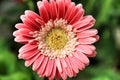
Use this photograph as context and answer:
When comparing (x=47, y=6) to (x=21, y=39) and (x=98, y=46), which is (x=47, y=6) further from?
(x=98, y=46)

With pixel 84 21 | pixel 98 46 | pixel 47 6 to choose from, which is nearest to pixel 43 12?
pixel 47 6

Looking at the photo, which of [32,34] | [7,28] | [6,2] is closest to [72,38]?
[32,34]

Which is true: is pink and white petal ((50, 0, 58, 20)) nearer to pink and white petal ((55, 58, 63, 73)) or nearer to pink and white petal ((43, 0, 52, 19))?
pink and white petal ((43, 0, 52, 19))

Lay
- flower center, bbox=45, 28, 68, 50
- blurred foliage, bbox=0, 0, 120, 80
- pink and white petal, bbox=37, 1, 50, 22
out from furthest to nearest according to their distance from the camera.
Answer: blurred foliage, bbox=0, 0, 120, 80 → flower center, bbox=45, 28, 68, 50 → pink and white petal, bbox=37, 1, 50, 22

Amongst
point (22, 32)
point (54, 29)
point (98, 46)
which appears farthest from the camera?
point (98, 46)

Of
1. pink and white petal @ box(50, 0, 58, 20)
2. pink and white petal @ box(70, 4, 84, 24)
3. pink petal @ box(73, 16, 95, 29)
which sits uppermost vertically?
pink and white petal @ box(50, 0, 58, 20)

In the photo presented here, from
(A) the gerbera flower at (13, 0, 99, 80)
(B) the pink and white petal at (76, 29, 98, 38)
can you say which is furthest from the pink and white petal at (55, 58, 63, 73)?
(B) the pink and white petal at (76, 29, 98, 38)
